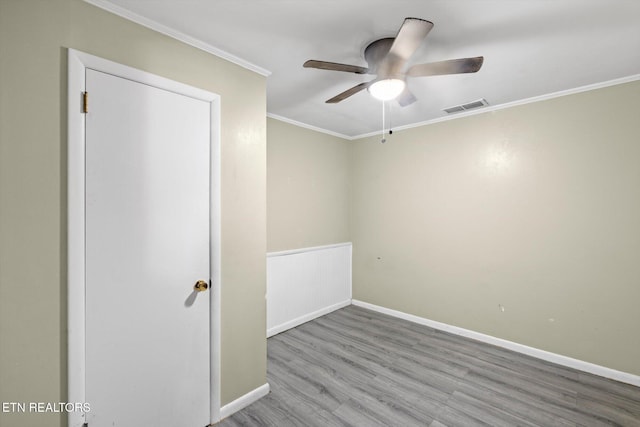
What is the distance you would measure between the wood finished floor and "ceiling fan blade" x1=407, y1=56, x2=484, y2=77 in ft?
7.55

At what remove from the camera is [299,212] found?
12.1ft

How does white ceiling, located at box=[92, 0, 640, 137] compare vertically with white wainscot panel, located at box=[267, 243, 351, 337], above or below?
above

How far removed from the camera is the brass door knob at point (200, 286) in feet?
6.11

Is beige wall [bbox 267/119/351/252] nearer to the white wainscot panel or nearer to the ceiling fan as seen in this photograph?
the white wainscot panel

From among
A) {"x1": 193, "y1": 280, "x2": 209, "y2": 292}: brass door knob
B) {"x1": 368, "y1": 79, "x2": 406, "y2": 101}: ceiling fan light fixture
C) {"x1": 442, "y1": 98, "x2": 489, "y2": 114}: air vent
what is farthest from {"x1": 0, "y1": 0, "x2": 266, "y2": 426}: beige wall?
{"x1": 442, "y1": 98, "x2": 489, "y2": 114}: air vent

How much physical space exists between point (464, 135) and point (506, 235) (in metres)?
1.19

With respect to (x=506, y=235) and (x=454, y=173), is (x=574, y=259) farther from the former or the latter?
(x=454, y=173)

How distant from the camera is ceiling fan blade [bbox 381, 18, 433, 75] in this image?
1.35 metres

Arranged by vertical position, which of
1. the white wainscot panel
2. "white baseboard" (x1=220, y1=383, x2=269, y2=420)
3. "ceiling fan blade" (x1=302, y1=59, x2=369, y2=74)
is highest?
"ceiling fan blade" (x1=302, y1=59, x2=369, y2=74)

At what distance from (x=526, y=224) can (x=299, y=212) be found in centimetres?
248

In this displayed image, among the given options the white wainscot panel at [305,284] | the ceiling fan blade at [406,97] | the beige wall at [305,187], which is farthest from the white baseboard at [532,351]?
the ceiling fan blade at [406,97]

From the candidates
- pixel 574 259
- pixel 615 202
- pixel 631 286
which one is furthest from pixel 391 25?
pixel 631 286

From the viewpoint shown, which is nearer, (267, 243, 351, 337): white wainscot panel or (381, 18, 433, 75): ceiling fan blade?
(381, 18, 433, 75): ceiling fan blade

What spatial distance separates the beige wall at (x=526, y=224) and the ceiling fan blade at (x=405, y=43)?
1920 millimetres
